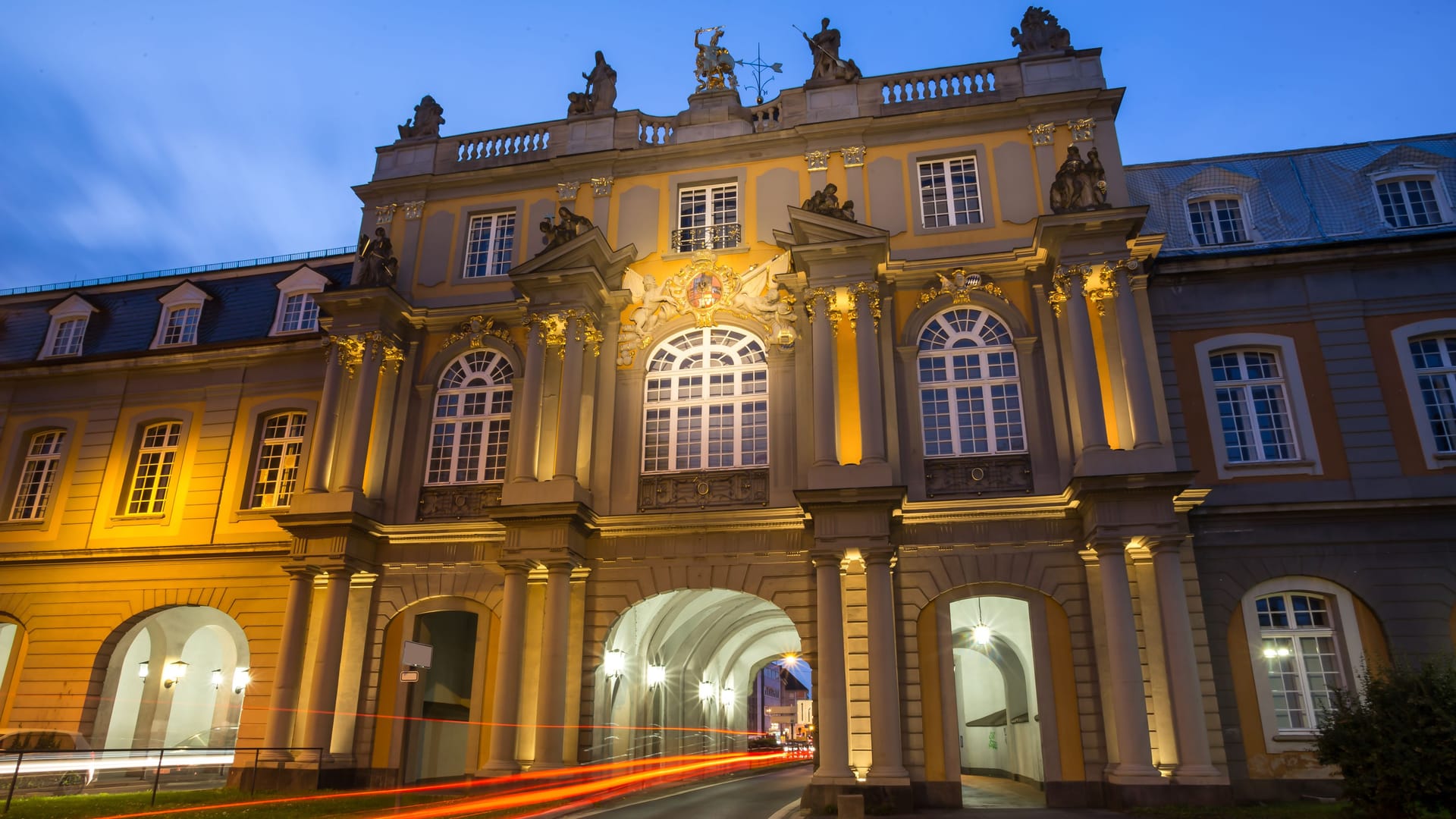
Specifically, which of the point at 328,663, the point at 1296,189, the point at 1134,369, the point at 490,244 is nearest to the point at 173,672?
the point at 328,663

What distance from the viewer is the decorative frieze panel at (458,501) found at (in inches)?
851

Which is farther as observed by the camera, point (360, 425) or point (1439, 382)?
point (360, 425)

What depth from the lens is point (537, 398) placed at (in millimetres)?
21328

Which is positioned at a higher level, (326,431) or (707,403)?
(707,403)

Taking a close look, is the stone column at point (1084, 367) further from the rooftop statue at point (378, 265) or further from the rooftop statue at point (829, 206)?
the rooftop statue at point (378, 265)

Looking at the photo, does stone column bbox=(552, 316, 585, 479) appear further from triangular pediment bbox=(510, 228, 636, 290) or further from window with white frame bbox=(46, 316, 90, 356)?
window with white frame bbox=(46, 316, 90, 356)

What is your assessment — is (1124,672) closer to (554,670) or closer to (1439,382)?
(1439,382)

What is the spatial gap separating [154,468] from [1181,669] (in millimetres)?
25589

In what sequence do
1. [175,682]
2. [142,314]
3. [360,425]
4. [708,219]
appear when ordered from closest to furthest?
[360,425] < [708,219] < [175,682] < [142,314]

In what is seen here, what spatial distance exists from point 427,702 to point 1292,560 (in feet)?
65.7

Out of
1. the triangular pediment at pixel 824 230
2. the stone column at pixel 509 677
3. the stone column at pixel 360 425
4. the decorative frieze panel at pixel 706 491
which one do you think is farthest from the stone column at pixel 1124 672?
the stone column at pixel 360 425

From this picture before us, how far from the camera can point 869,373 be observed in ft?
65.2

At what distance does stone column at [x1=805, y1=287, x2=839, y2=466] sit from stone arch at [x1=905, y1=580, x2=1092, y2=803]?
144 inches

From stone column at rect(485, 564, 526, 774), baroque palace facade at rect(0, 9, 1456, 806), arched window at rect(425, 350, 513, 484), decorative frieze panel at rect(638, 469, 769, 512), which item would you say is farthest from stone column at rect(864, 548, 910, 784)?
arched window at rect(425, 350, 513, 484)
